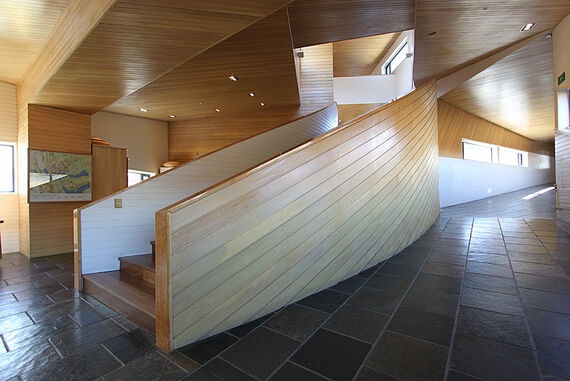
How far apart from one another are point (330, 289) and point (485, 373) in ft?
4.18

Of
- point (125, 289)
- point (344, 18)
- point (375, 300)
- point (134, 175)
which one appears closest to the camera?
point (375, 300)

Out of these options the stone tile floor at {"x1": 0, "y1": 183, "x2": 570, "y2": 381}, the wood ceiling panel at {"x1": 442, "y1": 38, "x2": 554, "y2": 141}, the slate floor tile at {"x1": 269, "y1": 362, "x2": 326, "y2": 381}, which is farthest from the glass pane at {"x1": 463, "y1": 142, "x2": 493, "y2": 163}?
the slate floor tile at {"x1": 269, "y1": 362, "x2": 326, "y2": 381}

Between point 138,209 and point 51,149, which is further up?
point 51,149

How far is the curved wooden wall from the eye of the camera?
1661 millimetres

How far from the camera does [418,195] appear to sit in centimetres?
395

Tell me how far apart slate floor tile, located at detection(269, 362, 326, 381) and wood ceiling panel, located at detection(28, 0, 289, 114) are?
3.00 metres

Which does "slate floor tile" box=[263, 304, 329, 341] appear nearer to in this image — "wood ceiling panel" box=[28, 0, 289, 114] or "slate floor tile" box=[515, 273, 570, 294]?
"slate floor tile" box=[515, 273, 570, 294]

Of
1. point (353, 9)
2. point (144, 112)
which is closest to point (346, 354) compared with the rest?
point (353, 9)

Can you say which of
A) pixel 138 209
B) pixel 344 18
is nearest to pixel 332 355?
pixel 138 209

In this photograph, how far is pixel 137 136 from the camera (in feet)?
27.7

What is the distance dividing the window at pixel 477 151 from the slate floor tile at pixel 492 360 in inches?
367

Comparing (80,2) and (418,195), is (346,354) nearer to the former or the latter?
(418,195)

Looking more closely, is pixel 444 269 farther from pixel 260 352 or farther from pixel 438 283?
pixel 260 352

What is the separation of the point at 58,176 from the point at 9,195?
51.2 inches
